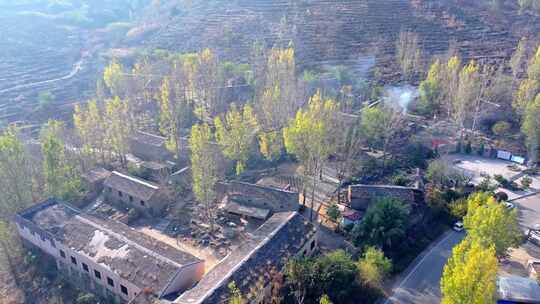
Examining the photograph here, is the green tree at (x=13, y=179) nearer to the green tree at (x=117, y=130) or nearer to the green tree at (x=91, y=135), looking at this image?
the green tree at (x=91, y=135)

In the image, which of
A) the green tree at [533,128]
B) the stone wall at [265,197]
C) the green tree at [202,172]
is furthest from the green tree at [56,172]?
the green tree at [533,128]

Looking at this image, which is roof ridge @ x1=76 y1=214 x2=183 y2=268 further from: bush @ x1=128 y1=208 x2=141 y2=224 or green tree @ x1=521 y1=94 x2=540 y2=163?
green tree @ x1=521 y1=94 x2=540 y2=163

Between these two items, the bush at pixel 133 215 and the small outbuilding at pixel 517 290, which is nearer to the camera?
the small outbuilding at pixel 517 290

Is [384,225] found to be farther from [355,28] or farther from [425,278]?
[355,28]

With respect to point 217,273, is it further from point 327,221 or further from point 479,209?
point 479,209

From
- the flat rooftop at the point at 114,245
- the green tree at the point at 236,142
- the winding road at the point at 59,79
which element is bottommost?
the flat rooftop at the point at 114,245

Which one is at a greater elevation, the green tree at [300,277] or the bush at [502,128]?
the bush at [502,128]

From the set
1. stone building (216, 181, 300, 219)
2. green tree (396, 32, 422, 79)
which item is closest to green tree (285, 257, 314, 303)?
stone building (216, 181, 300, 219)

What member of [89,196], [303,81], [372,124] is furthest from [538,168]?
[89,196]
